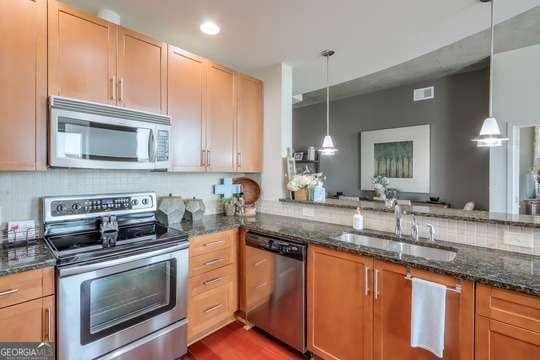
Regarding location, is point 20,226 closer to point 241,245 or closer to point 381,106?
point 241,245

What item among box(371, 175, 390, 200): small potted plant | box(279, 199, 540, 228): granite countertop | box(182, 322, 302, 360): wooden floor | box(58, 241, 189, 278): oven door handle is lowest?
box(182, 322, 302, 360): wooden floor

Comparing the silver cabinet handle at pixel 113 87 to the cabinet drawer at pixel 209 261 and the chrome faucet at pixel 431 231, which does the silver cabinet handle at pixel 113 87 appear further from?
the chrome faucet at pixel 431 231

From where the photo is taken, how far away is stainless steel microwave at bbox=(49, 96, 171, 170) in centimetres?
162

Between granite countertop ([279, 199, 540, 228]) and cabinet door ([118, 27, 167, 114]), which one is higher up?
cabinet door ([118, 27, 167, 114])

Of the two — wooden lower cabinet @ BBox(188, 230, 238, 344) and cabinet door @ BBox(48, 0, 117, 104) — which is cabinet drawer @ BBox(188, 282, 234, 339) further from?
cabinet door @ BBox(48, 0, 117, 104)

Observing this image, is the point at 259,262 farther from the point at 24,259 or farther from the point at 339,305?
the point at 24,259

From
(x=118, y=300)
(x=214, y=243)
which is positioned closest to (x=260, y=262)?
(x=214, y=243)

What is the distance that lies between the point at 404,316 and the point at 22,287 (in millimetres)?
1951

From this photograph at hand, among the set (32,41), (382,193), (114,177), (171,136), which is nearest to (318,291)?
(171,136)

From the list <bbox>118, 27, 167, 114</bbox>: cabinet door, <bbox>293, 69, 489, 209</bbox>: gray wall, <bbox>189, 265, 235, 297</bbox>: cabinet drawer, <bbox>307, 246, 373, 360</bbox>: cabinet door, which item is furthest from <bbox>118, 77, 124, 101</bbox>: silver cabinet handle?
<bbox>293, 69, 489, 209</bbox>: gray wall

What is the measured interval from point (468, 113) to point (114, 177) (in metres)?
4.73

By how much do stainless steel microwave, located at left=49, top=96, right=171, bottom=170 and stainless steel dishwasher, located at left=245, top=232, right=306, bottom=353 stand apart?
104 centimetres

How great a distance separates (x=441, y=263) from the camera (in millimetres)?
1416

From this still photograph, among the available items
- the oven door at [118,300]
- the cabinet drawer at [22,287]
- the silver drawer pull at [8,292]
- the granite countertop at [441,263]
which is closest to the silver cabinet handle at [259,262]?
the granite countertop at [441,263]
